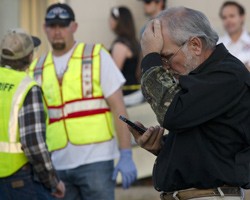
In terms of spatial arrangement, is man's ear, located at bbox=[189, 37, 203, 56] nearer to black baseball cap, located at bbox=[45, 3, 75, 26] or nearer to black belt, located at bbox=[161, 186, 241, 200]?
black belt, located at bbox=[161, 186, 241, 200]

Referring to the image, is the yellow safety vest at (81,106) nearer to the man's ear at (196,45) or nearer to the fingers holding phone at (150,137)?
the fingers holding phone at (150,137)

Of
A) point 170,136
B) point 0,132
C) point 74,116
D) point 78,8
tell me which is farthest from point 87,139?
point 78,8

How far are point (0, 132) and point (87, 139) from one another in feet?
3.36

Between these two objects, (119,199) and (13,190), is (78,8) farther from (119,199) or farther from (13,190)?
(13,190)

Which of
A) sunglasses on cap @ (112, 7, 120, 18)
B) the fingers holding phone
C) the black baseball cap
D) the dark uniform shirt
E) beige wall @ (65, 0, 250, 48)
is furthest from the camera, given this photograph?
beige wall @ (65, 0, 250, 48)

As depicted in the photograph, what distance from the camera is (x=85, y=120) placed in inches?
236

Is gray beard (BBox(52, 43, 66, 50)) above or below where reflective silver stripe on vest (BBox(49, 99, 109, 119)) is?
above

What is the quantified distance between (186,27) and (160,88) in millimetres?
301

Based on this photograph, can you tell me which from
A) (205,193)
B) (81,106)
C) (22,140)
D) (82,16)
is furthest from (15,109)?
(82,16)

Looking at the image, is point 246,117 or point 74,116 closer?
point 246,117

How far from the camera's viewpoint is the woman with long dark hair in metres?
8.83

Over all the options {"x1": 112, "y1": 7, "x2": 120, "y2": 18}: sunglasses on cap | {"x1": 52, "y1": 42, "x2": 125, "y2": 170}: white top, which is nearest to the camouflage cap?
{"x1": 52, "y1": 42, "x2": 125, "y2": 170}: white top

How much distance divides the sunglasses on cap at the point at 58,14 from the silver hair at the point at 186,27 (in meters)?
2.68

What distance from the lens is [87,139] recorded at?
19.6ft
